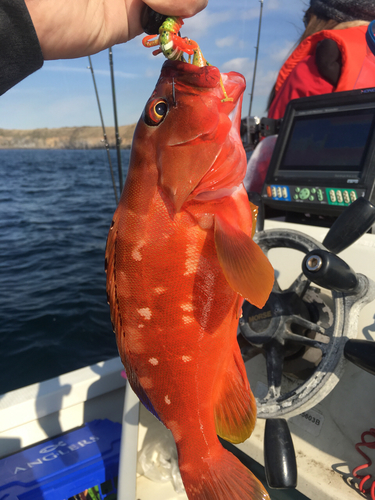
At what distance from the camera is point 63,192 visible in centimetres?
1741

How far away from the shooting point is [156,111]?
3.17 feet

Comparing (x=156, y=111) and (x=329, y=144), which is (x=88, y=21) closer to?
(x=156, y=111)

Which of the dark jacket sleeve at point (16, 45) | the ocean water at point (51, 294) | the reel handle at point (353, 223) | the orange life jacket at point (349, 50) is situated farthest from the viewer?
the ocean water at point (51, 294)

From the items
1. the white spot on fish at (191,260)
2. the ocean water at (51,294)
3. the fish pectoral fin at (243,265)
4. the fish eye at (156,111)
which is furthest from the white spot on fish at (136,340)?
the ocean water at (51,294)

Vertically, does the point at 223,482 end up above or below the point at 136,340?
below

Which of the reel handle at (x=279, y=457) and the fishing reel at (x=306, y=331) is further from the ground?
the fishing reel at (x=306, y=331)

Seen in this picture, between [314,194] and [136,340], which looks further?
[314,194]

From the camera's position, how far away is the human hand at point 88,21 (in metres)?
0.94

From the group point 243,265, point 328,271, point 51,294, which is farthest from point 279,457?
point 51,294

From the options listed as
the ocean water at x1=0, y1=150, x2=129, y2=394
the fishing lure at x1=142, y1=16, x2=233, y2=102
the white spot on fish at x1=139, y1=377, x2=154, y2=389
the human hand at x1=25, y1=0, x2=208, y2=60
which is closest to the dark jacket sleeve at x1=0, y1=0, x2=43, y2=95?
the human hand at x1=25, y1=0, x2=208, y2=60

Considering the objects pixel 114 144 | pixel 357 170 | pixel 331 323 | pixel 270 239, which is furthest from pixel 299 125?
pixel 114 144

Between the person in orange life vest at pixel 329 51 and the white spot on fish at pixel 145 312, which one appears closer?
the white spot on fish at pixel 145 312

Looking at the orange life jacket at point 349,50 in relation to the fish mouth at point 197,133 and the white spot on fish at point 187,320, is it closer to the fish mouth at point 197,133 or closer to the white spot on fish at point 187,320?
the fish mouth at point 197,133

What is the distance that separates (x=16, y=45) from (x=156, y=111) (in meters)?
0.38
